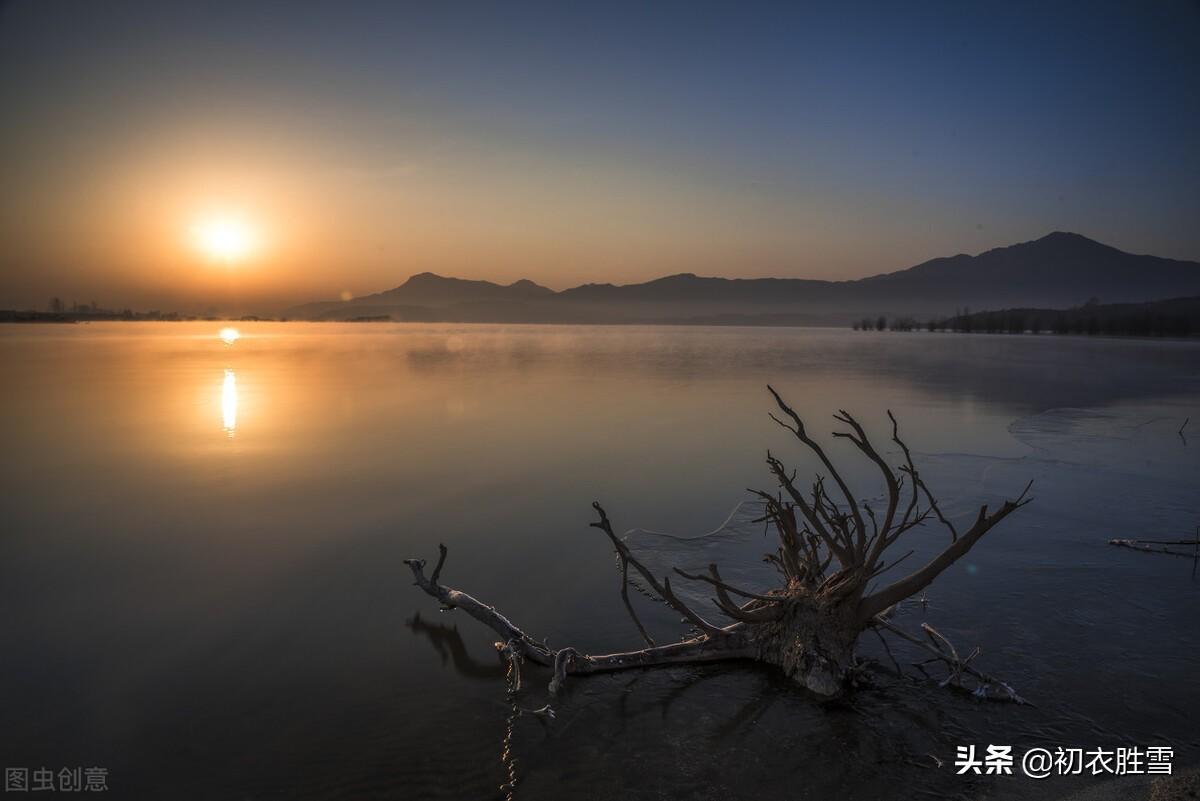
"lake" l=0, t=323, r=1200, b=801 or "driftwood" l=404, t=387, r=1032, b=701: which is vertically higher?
"driftwood" l=404, t=387, r=1032, b=701

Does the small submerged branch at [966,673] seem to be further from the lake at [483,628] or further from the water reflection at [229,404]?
the water reflection at [229,404]

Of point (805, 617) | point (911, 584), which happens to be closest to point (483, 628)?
point (805, 617)

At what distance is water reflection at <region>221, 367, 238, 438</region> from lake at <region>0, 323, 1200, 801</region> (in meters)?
1.52

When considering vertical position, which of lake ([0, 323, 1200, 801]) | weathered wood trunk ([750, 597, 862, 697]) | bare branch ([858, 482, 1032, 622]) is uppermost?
bare branch ([858, 482, 1032, 622])

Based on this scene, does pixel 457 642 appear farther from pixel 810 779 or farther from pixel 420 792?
pixel 810 779

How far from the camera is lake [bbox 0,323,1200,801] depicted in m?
3.95

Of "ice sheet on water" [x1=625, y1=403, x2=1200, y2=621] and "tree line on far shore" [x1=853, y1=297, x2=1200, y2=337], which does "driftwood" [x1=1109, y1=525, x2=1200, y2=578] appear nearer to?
"ice sheet on water" [x1=625, y1=403, x2=1200, y2=621]

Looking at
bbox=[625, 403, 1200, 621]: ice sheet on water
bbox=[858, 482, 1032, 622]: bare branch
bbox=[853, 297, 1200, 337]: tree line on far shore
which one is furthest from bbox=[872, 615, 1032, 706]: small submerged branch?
bbox=[853, 297, 1200, 337]: tree line on far shore

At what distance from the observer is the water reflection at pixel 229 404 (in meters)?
16.6

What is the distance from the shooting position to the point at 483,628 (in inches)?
223

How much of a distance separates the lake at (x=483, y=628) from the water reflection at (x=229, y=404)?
59.9 inches

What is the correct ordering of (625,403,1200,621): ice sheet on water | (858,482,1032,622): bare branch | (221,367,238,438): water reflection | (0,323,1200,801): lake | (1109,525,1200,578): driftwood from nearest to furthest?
(0,323,1200,801): lake < (858,482,1032,622): bare branch < (1109,525,1200,578): driftwood < (625,403,1200,621): ice sheet on water < (221,367,238,438): water reflection

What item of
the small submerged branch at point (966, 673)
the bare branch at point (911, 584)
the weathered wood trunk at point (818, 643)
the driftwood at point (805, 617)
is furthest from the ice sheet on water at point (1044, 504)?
the small submerged branch at point (966, 673)

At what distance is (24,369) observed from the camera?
106ft
